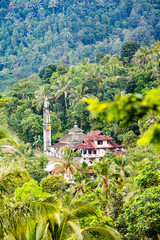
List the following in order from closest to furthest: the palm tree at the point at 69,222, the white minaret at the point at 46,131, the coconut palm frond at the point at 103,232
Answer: the palm tree at the point at 69,222 → the coconut palm frond at the point at 103,232 → the white minaret at the point at 46,131

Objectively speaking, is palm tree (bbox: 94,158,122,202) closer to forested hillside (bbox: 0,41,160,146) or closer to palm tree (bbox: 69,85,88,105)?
forested hillside (bbox: 0,41,160,146)

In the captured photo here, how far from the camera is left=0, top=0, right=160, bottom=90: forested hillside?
4914 inches

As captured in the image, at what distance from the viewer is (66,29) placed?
139 m

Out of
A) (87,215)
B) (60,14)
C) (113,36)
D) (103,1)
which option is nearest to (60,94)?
(87,215)

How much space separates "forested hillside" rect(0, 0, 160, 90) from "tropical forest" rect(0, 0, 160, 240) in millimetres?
378

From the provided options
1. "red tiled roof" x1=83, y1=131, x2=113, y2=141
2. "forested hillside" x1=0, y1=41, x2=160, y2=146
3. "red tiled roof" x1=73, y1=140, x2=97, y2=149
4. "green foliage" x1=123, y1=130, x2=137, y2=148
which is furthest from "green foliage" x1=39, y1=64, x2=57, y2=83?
"green foliage" x1=123, y1=130, x2=137, y2=148

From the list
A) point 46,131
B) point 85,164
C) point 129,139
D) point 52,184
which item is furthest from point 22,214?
point 46,131

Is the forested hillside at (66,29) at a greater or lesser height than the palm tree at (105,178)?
greater

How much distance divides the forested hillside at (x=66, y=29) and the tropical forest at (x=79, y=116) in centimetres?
38

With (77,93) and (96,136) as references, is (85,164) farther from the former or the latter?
(77,93)

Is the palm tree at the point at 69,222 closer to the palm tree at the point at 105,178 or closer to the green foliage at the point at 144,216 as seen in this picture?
the green foliage at the point at 144,216

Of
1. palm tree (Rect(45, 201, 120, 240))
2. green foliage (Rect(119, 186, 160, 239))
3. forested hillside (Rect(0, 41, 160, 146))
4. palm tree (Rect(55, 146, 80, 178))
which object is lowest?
green foliage (Rect(119, 186, 160, 239))

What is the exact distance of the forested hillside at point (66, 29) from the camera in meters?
125

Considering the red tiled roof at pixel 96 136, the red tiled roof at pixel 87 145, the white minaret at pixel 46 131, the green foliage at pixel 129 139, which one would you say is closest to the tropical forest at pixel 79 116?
the green foliage at pixel 129 139
